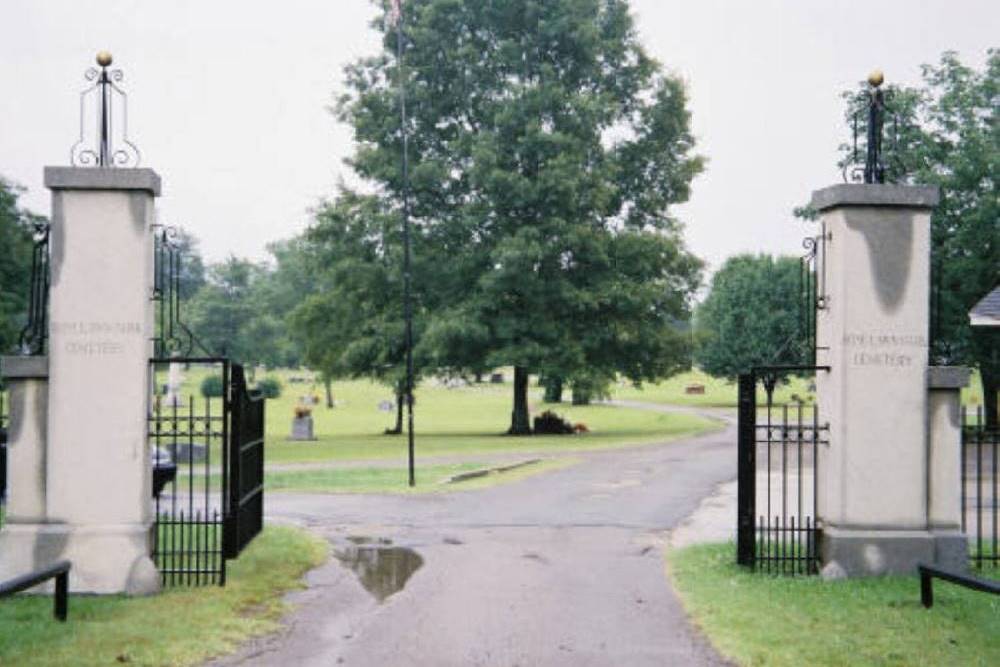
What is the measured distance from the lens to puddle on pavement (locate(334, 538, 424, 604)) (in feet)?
37.5

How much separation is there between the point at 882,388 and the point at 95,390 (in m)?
8.11

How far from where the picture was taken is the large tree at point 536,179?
3728cm

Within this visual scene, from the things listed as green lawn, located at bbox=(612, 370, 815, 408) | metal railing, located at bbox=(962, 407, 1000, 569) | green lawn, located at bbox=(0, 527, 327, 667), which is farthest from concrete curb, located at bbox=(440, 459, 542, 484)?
green lawn, located at bbox=(612, 370, 815, 408)

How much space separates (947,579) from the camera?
9.15m

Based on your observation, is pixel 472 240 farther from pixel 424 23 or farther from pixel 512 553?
pixel 512 553

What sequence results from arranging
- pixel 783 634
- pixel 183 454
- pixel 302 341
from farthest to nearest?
pixel 302 341 → pixel 183 454 → pixel 783 634

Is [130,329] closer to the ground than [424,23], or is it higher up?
closer to the ground

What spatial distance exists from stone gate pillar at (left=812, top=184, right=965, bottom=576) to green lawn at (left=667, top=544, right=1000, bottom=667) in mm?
480

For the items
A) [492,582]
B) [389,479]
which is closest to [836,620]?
[492,582]

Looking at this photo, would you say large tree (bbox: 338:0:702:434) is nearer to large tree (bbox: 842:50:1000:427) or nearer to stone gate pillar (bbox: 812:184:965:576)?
large tree (bbox: 842:50:1000:427)

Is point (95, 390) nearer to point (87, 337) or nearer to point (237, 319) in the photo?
point (87, 337)

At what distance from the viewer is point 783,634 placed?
8.98m

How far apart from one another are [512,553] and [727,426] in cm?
3374

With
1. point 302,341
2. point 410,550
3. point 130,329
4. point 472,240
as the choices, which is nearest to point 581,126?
point 472,240
